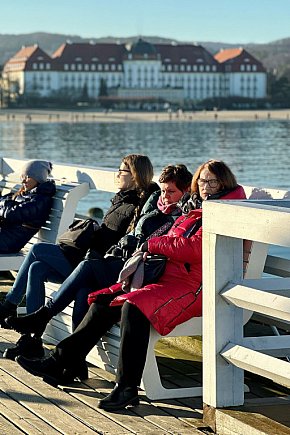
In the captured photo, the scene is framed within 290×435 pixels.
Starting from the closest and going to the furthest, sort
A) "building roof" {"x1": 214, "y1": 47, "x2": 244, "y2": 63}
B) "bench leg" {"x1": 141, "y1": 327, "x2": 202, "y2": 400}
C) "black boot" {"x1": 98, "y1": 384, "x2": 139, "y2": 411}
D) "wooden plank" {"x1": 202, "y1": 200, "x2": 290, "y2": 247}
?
"wooden plank" {"x1": 202, "y1": 200, "x2": 290, "y2": 247} < "black boot" {"x1": 98, "y1": 384, "x2": 139, "y2": 411} < "bench leg" {"x1": 141, "y1": 327, "x2": 202, "y2": 400} < "building roof" {"x1": 214, "y1": 47, "x2": 244, "y2": 63}

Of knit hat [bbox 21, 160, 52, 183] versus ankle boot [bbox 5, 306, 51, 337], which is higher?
knit hat [bbox 21, 160, 52, 183]

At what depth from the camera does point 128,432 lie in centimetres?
375

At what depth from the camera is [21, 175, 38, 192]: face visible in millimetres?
6352

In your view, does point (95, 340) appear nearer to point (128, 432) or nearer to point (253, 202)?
point (128, 432)

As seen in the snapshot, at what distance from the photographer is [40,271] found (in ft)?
16.7

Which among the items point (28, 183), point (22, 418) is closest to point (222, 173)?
point (22, 418)

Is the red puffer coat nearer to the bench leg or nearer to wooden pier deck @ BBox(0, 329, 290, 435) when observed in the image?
the bench leg

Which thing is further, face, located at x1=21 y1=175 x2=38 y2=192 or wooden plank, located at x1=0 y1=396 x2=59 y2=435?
face, located at x1=21 y1=175 x2=38 y2=192

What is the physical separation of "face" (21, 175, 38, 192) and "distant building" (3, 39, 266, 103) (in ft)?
522

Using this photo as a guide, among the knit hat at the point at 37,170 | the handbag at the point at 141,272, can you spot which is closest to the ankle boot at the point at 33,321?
the handbag at the point at 141,272

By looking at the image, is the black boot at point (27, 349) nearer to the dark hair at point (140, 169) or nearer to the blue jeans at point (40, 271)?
the blue jeans at point (40, 271)

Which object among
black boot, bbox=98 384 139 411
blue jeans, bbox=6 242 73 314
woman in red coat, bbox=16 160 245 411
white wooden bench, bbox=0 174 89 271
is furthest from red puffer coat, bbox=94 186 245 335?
white wooden bench, bbox=0 174 89 271

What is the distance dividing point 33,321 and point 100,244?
2.06 ft

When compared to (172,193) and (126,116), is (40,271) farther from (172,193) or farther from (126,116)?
(126,116)
